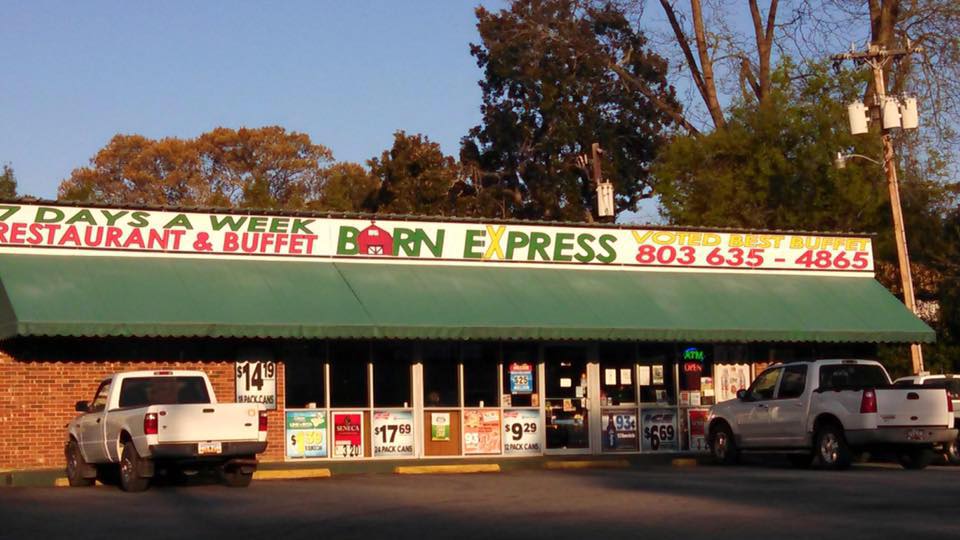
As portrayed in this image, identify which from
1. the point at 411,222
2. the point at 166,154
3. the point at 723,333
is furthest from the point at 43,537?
the point at 166,154

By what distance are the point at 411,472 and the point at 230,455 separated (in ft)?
17.3

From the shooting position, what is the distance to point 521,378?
27609 mm

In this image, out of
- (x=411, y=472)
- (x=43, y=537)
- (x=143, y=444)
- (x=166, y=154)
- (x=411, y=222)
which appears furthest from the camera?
(x=166, y=154)

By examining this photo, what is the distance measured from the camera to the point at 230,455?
1970cm

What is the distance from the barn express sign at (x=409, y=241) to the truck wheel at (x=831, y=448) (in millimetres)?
6965

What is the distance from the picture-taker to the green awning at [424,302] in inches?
914

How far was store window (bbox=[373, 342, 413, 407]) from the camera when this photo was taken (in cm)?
2642

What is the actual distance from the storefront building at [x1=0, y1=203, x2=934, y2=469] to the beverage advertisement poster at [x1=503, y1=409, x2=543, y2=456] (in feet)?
0.11

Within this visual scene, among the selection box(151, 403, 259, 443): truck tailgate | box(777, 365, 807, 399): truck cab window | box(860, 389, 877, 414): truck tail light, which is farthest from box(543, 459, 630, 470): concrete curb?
box(151, 403, 259, 443): truck tailgate

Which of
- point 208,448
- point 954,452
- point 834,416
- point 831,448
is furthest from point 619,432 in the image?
point 208,448

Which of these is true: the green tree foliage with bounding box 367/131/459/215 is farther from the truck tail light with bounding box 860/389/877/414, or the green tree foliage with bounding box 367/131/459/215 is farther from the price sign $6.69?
the truck tail light with bounding box 860/389/877/414

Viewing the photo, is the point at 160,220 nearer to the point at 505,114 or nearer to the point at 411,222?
the point at 411,222

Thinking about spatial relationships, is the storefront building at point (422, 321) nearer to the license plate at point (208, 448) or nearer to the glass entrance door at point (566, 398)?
the glass entrance door at point (566, 398)

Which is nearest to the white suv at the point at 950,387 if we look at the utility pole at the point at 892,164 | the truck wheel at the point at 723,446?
the truck wheel at the point at 723,446
